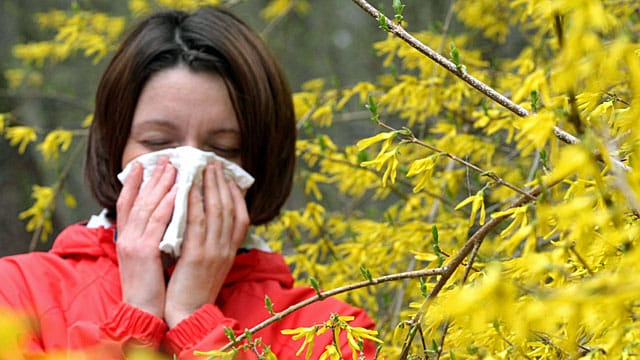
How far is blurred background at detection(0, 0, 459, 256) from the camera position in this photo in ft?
14.5

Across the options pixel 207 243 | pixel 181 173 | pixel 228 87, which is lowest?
pixel 207 243

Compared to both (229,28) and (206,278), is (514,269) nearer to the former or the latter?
(206,278)

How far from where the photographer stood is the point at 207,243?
5.32 feet

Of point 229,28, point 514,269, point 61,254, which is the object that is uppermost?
point 229,28

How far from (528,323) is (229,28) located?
1.42 meters

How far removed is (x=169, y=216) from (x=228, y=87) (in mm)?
314

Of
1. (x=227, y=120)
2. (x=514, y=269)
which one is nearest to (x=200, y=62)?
(x=227, y=120)

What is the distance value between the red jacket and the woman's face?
0.22m

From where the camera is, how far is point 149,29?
195 centimetres

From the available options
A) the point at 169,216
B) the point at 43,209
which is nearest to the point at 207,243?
the point at 169,216

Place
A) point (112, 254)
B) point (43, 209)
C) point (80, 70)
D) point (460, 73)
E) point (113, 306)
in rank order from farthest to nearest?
point (80, 70), point (43, 209), point (112, 254), point (113, 306), point (460, 73)

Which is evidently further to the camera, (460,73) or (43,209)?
(43,209)

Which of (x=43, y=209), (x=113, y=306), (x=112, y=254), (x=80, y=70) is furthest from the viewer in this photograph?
(x=80, y=70)

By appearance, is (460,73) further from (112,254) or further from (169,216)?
(112,254)
